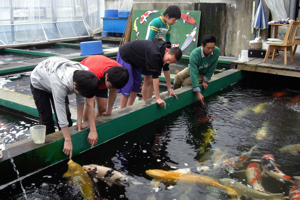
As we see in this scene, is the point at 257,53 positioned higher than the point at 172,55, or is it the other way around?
the point at 172,55

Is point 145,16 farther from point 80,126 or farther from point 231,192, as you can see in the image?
point 231,192

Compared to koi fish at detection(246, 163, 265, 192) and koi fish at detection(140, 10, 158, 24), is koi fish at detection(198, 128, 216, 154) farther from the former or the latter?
koi fish at detection(140, 10, 158, 24)

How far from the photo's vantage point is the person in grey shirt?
296cm

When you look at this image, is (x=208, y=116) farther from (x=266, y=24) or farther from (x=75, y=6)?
(x=75, y=6)

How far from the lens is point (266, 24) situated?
884cm

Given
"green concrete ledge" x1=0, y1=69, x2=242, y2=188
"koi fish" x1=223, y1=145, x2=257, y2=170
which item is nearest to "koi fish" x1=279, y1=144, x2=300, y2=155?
"koi fish" x1=223, y1=145, x2=257, y2=170

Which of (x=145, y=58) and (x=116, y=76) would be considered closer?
(x=116, y=76)

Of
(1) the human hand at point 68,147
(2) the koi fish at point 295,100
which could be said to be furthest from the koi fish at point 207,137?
(2) the koi fish at point 295,100

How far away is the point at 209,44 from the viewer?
17.9 ft

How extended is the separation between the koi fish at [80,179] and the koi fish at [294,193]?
2125 mm

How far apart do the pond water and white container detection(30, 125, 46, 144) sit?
42 cm

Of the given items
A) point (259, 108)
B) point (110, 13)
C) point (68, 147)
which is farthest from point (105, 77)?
point (110, 13)

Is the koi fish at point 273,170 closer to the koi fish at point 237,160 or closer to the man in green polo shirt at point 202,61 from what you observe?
the koi fish at point 237,160

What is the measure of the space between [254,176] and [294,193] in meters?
0.47
